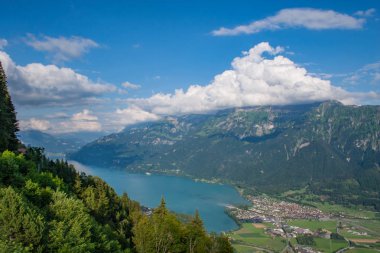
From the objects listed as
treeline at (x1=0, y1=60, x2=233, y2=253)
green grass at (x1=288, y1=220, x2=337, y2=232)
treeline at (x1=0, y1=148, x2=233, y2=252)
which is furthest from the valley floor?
treeline at (x1=0, y1=148, x2=233, y2=252)

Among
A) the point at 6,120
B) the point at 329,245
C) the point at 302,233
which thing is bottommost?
the point at 302,233

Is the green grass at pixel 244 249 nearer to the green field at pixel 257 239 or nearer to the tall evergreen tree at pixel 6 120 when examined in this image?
the green field at pixel 257 239

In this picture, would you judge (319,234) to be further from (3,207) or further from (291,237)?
(3,207)

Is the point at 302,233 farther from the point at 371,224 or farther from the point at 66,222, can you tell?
the point at 66,222

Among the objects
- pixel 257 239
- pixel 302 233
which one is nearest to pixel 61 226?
pixel 257 239

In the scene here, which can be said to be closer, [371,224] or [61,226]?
[61,226]

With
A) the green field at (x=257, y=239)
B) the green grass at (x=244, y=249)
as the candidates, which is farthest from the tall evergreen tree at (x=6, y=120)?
the green field at (x=257, y=239)
